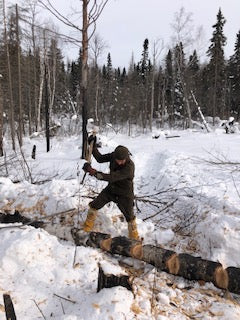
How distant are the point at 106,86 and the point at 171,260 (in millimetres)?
44638

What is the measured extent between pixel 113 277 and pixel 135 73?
47220 millimetres

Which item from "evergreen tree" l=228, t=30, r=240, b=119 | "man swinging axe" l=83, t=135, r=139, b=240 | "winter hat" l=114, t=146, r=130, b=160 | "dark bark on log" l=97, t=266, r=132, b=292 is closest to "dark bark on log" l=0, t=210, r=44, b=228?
"man swinging axe" l=83, t=135, r=139, b=240

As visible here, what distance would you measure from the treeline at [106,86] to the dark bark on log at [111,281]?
1784 centimetres

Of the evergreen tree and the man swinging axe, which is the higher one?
the evergreen tree

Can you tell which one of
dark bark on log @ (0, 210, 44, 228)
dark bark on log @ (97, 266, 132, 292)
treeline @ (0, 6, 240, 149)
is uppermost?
treeline @ (0, 6, 240, 149)

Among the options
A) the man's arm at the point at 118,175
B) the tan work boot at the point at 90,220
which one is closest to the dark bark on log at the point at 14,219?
the tan work boot at the point at 90,220

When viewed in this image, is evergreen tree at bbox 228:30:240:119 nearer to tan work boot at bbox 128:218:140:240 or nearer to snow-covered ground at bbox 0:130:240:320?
snow-covered ground at bbox 0:130:240:320

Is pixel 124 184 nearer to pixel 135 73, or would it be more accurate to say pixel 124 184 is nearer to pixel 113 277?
pixel 113 277

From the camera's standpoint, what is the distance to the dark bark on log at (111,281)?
3277 millimetres

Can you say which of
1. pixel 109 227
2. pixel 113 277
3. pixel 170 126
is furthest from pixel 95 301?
Answer: pixel 170 126

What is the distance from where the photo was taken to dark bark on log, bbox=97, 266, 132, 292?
3277mm

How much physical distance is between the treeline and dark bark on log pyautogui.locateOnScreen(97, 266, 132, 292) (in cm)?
1784

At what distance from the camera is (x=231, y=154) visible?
516 inches

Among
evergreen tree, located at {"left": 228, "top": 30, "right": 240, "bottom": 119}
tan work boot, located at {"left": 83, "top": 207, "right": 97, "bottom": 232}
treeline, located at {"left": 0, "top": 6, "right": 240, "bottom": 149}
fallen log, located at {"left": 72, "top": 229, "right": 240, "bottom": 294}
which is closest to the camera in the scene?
fallen log, located at {"left": 72, "top": 229, "right": 240, "bottom": 294}
